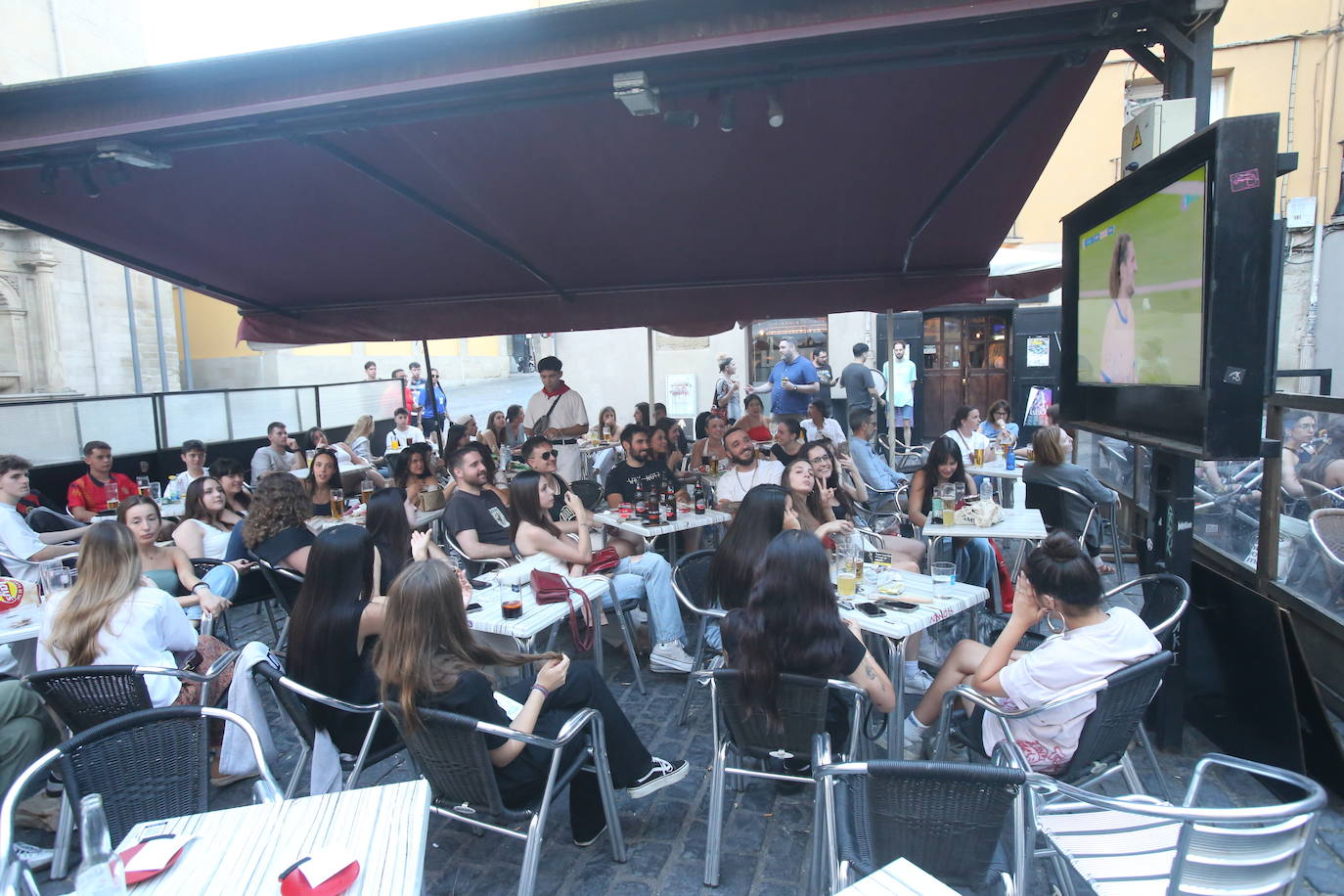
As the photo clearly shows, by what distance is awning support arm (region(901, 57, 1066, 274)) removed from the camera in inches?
116

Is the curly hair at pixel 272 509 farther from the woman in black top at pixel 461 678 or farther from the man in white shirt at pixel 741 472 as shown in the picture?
the man in white shirt at pixel 741 472

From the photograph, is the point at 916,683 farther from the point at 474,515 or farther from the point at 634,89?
the point at 634,89

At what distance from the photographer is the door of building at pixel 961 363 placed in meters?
14.1

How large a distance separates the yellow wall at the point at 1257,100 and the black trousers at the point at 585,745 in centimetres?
1436

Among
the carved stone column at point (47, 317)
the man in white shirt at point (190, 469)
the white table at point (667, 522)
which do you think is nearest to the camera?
the white table at point (667, 522)

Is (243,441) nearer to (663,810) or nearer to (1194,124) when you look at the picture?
(663,810)

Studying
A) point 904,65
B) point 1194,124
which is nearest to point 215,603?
point 904,65

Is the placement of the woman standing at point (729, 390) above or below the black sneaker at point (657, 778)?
above

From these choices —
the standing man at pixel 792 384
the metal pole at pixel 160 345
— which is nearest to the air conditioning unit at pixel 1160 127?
the standing man at pixel 792 384

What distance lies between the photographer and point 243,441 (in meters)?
11.1

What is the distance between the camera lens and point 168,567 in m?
4.39

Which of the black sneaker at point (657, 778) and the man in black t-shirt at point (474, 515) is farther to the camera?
the man in black t-shirt at point (474, 515)

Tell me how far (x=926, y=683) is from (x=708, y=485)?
3.08 metres

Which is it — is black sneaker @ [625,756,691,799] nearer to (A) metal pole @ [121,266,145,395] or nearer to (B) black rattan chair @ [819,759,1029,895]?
(B) black rattan chair @ [819,759,1029,895]
